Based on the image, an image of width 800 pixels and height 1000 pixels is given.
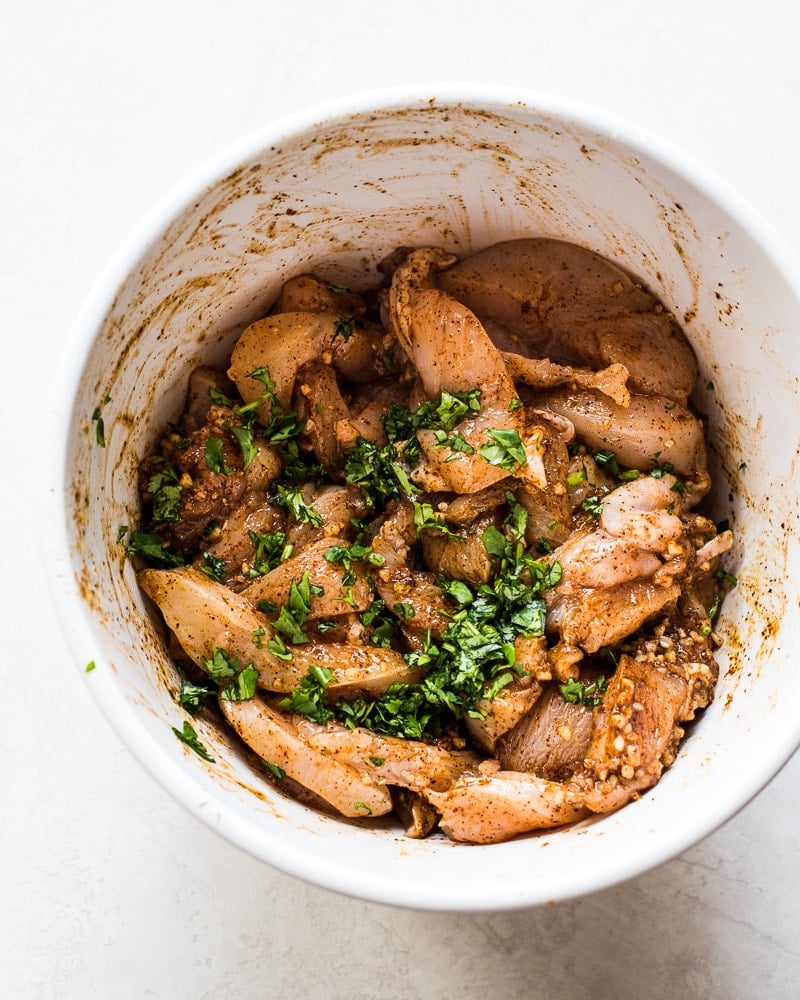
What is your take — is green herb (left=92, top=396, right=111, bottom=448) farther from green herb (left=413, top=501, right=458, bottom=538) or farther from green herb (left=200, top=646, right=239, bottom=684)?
green herb (left=413, top=501, right=458, bottom=538)

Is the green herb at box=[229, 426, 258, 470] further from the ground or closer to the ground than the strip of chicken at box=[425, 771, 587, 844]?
further from the ground

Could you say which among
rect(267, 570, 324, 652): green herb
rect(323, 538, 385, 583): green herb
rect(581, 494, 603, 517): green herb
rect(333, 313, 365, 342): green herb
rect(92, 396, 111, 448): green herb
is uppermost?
rect(333, 313, 365, 342): green herb

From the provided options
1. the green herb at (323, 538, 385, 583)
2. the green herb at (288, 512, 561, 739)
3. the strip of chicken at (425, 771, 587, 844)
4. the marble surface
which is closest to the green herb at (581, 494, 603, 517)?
the green herb at (288, 512, 561, 739)

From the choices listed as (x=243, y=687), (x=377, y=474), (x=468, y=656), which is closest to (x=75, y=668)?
(x=243, y=687)

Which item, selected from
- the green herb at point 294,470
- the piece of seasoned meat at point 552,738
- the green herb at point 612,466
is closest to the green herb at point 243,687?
the green herb at point 294,470

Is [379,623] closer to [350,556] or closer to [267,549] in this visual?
[350,556]

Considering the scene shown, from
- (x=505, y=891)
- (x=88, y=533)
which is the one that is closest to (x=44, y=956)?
(x=88, y=533)

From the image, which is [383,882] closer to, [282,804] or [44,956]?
[282,804]

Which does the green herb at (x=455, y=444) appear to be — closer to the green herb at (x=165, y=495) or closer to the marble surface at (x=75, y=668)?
the green herb at (x=165, y=495)
